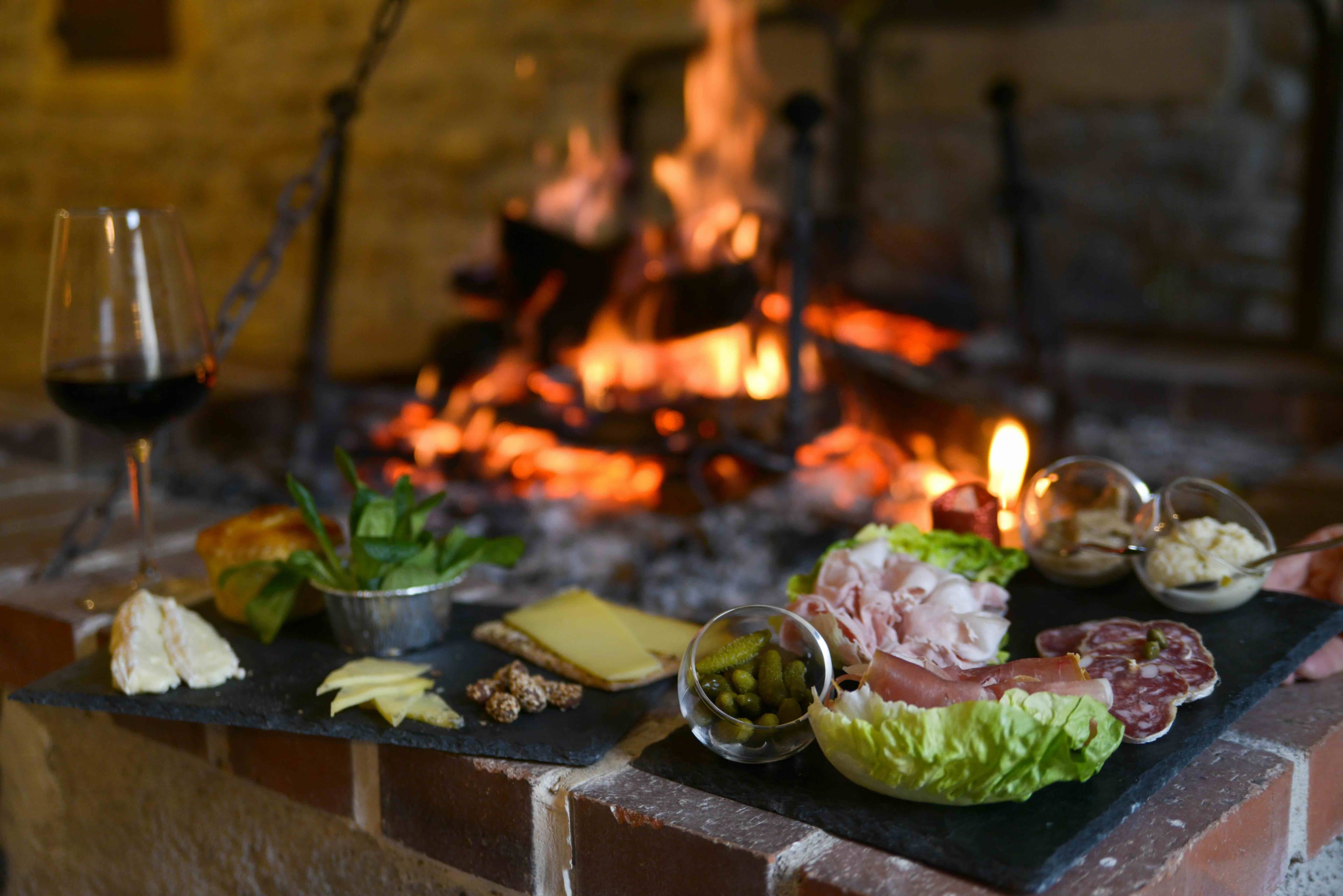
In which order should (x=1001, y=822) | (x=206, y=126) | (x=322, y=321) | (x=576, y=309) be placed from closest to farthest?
(x=1001, y=822) → (x=322, y=321) → (x=576, y=309) → (x=206, y=126)

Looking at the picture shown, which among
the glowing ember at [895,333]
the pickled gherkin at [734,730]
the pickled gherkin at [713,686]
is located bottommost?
the glowing ember at [895,333]

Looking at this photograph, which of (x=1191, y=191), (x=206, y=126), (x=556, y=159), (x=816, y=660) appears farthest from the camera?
(x=206, y=126)

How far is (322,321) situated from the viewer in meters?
3.08

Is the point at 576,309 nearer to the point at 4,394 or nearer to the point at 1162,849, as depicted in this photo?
the point at 4,394

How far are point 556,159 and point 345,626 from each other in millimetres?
3280

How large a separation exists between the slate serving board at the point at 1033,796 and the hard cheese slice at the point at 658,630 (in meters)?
0.19

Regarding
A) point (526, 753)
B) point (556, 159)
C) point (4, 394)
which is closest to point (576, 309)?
point (556, 159)

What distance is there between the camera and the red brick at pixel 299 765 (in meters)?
1.38

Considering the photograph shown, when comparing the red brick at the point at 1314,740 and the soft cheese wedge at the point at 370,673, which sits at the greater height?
the soft cheese wedge at the point at 370,673

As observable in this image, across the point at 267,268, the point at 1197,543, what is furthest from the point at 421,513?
the point at 1197,543

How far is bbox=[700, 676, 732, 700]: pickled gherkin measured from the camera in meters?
1.12

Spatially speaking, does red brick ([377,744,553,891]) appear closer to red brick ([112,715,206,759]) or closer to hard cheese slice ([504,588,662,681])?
hard cheese slice ([504,588,662,681])

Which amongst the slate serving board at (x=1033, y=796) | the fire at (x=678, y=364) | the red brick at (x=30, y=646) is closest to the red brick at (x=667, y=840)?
the slate serving board at (x=1033, y=796)

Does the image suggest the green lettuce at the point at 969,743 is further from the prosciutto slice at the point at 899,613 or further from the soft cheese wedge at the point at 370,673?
the soft cheese wedge at the point at 370,673
